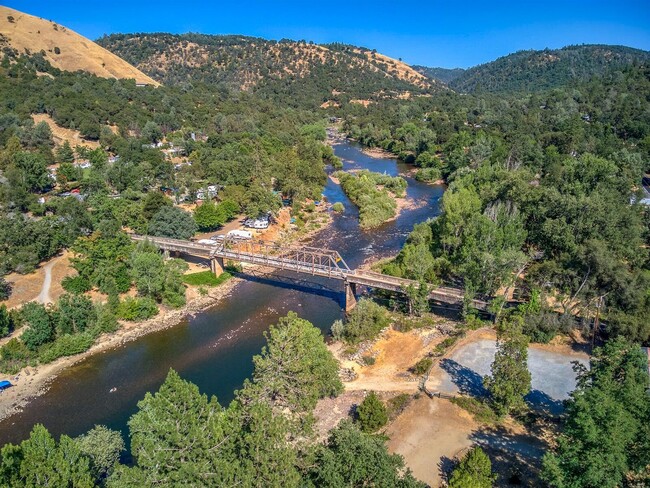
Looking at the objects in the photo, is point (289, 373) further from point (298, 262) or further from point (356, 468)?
point (298, 262)

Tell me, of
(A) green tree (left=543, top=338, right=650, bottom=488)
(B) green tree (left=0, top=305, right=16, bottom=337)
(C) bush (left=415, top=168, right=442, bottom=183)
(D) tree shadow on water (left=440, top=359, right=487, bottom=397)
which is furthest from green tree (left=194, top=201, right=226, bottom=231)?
(A) green tree (left=543, top=338, right=650, bottom=488)

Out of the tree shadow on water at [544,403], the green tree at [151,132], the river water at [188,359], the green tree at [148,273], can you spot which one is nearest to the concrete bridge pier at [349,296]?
the river water at [188,359]

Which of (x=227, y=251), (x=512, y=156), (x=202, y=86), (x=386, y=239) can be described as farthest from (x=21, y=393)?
(x=202, y=86)

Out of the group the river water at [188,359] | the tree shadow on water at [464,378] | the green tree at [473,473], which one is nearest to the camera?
the green tree at [473,473]

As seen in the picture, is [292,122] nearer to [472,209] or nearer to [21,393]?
[472,209]

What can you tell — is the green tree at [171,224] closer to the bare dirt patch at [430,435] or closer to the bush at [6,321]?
the bush at [6,321]
